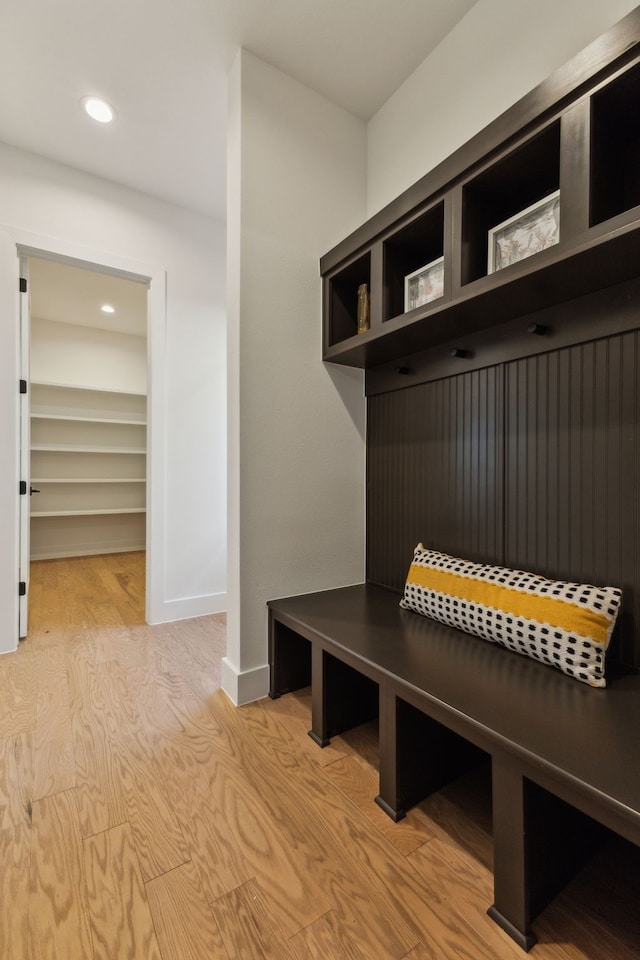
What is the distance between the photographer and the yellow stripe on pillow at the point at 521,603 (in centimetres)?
113

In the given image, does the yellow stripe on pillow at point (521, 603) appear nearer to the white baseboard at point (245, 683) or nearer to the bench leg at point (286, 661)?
the bench leg at point (286, 661)

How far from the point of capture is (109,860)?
1.06 m

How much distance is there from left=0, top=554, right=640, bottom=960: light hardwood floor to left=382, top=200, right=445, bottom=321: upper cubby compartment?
1.62m

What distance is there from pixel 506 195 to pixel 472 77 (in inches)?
27.4

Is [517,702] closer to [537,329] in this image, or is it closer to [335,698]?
[335,698]

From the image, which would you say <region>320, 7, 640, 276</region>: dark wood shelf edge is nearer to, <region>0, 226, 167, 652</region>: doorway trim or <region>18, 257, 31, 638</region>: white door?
<region>0, 226, 167, 652</region>: doorway trim

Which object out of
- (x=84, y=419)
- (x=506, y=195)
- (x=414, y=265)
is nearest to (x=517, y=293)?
(x=506, y=195)

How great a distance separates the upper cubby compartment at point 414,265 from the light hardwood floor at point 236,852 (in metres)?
1.62

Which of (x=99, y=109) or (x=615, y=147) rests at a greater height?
(x=99, y=109)

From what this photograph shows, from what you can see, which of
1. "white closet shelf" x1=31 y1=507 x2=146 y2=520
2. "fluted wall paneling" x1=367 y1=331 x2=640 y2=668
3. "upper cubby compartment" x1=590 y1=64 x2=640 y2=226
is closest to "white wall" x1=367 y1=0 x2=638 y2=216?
"upper cubby compartment" x1=590 y1=64 x2=640 y2=226

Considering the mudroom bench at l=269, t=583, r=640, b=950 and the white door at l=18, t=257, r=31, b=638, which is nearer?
the mudroom bench at l=269, t=583, r=640, b=950

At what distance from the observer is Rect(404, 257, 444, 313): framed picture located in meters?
1.55

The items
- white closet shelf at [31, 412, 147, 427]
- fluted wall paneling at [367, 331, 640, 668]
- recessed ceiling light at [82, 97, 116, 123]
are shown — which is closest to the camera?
fluted wall paneling at [367, 331, 640, 668]

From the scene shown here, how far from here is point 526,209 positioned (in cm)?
128
